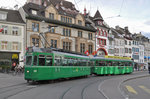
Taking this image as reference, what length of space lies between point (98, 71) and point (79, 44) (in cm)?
1838

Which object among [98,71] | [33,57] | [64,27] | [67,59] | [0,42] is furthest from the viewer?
[64,27]

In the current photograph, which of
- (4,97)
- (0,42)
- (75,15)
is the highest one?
(75,15)

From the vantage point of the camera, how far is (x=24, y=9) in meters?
41.0

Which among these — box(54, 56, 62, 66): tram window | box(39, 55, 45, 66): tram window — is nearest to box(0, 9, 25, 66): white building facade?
box(54, 56, 62, 66): tram window

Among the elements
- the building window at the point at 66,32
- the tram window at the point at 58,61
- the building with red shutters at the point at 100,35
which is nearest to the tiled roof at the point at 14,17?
the building window at the point at 66,32

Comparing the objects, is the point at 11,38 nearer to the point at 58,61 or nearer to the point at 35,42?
the point at 35,42

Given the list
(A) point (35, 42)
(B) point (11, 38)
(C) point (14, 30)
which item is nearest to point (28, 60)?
(B) point (11, 38)

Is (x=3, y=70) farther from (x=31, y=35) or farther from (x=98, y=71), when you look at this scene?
(x=98, y=71)

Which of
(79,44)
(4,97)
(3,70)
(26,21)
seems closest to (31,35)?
Answer: (26,21)

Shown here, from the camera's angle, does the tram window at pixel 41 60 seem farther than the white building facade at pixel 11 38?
No

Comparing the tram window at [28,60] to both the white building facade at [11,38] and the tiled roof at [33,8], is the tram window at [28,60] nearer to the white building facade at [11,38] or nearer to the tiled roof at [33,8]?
the white building facade at [11,38]

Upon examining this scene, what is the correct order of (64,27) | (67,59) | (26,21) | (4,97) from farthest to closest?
(64,27) < (26,21) < (67,59) < (4,97)

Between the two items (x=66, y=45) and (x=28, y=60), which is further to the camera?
(x=66, y=45)

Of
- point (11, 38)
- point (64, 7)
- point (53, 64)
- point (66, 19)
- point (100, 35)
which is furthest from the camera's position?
point (100, 35)
